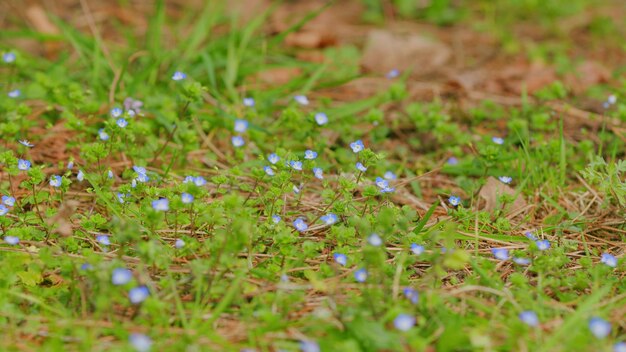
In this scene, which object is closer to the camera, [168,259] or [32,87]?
[168,259]

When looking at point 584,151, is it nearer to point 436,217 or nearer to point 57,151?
point 436,217

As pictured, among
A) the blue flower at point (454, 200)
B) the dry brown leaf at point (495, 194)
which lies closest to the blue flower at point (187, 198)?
the blue flower at point (454, 200)

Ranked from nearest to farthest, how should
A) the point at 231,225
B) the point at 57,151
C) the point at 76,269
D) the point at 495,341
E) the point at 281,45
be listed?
the point at 495,341, the point at 76,269, the point at 231,225, the point at 57,151, the point at 281,45

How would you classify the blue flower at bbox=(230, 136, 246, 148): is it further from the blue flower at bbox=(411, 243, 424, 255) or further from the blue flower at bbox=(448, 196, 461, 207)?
the blue flower at bbox=(411, 243, 424, 255)

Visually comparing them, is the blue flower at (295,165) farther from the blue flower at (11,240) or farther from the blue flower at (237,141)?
the blue flower at (11,240)

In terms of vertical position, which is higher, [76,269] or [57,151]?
[57,151]

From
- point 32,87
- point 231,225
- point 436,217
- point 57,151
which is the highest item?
point 32,87

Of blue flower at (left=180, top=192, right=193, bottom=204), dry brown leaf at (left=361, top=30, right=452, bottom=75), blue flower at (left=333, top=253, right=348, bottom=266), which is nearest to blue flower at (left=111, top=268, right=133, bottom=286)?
blue flower at (left=180, top=192, right=193, bottom=204)

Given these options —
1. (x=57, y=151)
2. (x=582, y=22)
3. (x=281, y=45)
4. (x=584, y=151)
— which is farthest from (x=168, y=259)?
(x=582, y=22)
